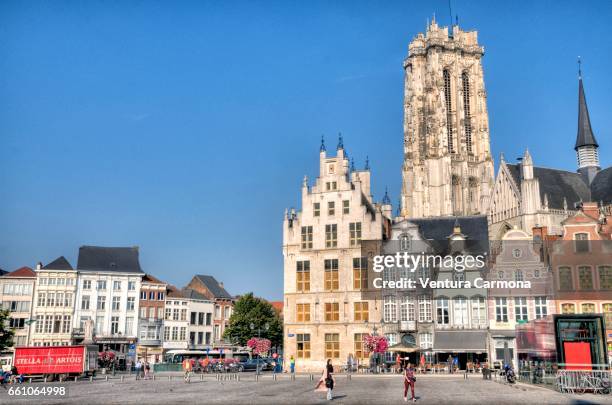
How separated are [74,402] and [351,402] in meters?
9.25

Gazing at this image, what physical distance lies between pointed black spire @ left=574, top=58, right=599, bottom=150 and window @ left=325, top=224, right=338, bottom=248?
4179cm

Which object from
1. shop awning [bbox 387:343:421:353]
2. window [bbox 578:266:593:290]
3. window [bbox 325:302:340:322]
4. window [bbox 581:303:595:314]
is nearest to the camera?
shop awning [bbox 387:343:421:353]

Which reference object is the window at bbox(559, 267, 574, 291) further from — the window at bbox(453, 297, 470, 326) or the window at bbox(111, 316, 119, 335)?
the window at bbox(111, 316, 119, 335)

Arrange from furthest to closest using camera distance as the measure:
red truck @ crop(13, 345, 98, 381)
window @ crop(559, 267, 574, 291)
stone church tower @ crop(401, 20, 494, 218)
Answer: stone church tower @ crop(401, 20, 494, 218) → window @ crop(559, 267, 574, 291) → red truck @ crop(13, 345, 98, 381)

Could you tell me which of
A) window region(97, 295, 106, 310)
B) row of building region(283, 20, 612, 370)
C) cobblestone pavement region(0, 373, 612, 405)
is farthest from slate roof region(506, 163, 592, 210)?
window region(97, 295, 106, 310)

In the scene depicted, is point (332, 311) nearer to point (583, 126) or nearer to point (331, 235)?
point (331, 235)

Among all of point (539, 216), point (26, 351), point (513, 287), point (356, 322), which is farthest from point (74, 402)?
point (539, 216)

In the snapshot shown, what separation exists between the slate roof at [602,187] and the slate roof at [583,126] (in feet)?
22.4

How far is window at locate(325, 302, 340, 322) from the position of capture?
50.1 meters

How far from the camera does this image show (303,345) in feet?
167

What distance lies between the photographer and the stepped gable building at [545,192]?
63875 mm

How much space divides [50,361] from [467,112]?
74628 mm

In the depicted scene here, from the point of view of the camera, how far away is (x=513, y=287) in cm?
4756

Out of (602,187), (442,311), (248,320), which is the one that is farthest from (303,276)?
(602,187)
